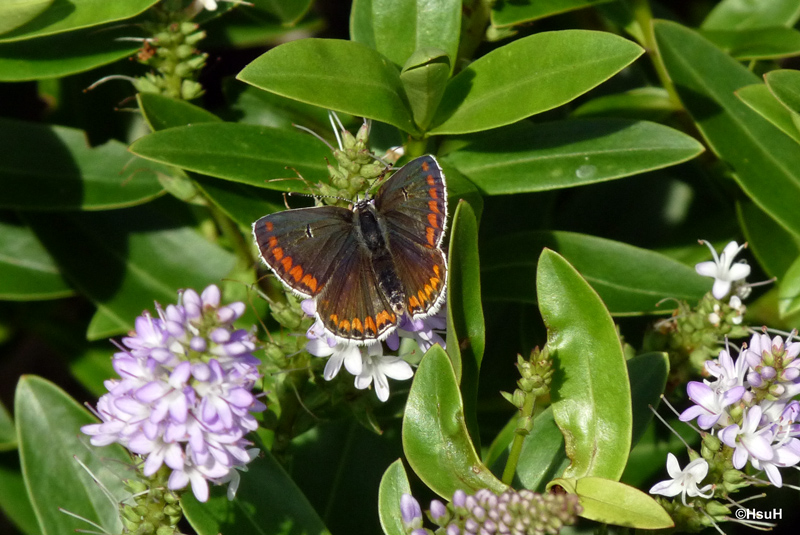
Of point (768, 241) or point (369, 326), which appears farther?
point (768, 241)

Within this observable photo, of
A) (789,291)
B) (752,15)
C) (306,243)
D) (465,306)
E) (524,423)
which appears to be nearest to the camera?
(524,423)

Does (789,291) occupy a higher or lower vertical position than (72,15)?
lower

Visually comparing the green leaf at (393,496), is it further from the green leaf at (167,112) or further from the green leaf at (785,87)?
the green leaf at (785,87)

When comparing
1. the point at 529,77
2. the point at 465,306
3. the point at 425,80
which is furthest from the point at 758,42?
the point at 465,306

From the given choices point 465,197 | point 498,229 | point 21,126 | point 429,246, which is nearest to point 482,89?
point 465,197

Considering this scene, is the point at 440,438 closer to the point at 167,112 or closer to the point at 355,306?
the point at 355,306

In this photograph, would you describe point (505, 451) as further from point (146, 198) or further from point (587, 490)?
point (146, 198)

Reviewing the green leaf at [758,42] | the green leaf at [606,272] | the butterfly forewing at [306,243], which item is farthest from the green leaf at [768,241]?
the butterfly forewing at [306,243]
